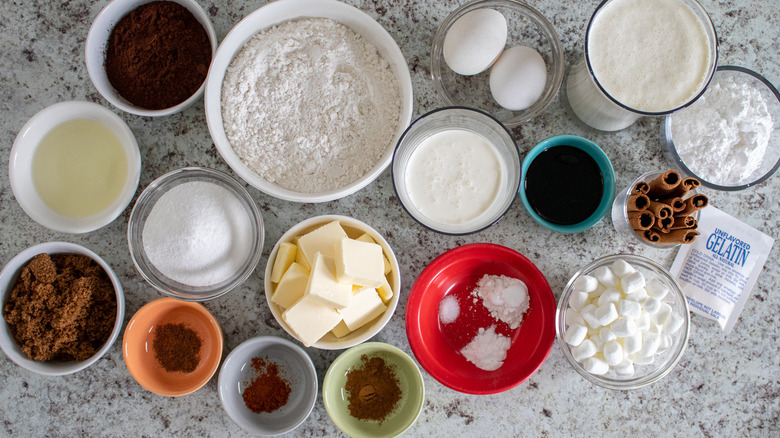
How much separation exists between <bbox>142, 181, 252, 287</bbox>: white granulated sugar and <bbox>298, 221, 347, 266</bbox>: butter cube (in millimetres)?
193

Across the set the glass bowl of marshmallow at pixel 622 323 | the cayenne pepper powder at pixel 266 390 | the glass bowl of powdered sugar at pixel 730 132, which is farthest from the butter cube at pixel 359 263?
the glass bowl of powdered sugar at pixel 730 132

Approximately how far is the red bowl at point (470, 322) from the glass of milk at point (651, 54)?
511 millimetres

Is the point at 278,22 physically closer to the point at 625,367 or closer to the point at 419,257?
the point at 419,257

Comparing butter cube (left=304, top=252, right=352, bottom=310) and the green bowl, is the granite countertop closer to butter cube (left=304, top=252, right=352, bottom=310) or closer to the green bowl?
the green bowl

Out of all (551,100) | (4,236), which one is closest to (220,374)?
(4,236)

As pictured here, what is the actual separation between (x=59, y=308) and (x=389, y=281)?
881 millimetres

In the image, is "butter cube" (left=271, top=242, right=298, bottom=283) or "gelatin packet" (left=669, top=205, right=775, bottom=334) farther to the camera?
"gelatin packet" (left=669, top=205, right=775, bottom=334)

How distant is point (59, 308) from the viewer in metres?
1.26

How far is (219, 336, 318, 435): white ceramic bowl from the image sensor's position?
1311 mm

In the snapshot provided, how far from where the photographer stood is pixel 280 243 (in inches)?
50.6

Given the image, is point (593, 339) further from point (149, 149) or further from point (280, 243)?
point (149, 149)

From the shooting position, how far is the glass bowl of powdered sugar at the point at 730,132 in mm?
1298

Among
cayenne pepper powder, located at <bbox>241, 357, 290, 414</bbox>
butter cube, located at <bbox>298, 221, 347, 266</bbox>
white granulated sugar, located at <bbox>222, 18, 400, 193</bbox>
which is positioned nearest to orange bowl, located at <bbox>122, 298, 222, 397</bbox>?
cayenne pepper powder, located at <bbox>241, 357, 290, 414</bbox>

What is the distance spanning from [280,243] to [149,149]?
511mm
